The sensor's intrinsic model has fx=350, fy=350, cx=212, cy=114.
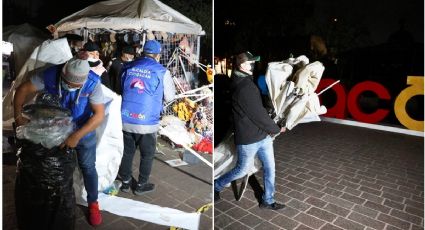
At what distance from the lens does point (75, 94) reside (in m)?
3.39

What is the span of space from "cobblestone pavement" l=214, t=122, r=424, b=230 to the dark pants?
1074mm

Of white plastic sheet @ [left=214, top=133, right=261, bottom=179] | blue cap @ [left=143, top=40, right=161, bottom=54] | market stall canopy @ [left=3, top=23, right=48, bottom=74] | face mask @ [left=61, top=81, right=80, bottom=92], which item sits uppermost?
blue cap @ [left=143, top=40, right=161, bottom=54]

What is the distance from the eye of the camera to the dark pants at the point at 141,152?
457 centimetres

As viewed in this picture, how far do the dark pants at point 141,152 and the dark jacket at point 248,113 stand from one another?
117 cm

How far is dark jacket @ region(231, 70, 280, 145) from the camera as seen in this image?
4082 millimetres

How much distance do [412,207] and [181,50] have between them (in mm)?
6051

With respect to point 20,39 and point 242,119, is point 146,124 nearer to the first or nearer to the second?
point 242,119

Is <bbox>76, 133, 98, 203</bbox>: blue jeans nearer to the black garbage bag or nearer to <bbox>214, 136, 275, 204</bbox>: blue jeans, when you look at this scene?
the black garbage bag

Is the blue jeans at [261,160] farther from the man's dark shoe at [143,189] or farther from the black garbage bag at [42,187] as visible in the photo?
the black garbage bag at [42,187]

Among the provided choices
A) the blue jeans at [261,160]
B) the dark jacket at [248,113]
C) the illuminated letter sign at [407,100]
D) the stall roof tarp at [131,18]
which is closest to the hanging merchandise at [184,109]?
the stall roof tarp at [131,18]

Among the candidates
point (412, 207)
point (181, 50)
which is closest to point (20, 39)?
point (181, 50)

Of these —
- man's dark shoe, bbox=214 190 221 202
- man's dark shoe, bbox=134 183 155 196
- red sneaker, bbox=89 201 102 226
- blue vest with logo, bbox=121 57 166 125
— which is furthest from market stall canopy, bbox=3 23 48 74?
man's dark shoe, bbox=214 190 221 202

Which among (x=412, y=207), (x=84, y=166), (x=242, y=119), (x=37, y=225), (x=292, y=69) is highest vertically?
(x=292, y=69)

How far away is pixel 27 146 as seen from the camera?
9.59ft
